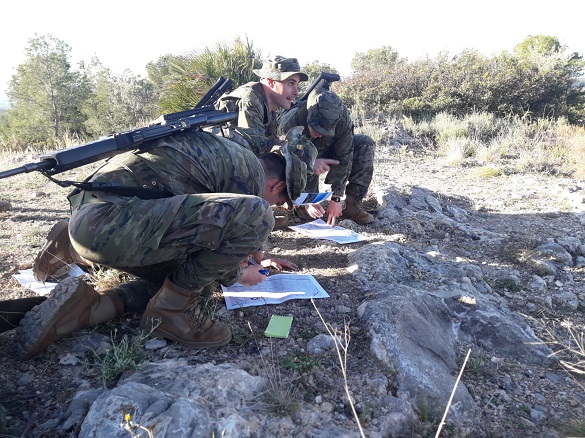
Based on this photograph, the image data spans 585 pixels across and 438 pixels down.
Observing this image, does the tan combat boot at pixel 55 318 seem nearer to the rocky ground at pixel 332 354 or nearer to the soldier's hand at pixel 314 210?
the rocky ground at pixel 332 354

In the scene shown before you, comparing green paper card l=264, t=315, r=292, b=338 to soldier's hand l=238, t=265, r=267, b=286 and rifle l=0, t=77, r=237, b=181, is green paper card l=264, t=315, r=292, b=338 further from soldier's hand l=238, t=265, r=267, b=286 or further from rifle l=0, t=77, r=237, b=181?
rifle l=0, t=77, r=237, b=181

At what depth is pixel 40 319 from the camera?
179 centimetres

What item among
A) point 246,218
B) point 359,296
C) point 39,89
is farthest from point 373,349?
point 39,89

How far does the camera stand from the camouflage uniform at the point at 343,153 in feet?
13.1

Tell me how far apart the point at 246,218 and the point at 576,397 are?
166 centimetres

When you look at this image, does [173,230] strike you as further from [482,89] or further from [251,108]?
[482,89]

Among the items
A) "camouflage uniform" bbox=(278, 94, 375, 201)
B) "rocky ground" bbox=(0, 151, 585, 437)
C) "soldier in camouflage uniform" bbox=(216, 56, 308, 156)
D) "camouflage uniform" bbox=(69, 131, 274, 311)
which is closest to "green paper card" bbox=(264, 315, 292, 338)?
"rocky ground" bbox=(0, 151, 585, 437)

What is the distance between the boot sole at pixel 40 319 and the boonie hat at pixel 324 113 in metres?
2.51

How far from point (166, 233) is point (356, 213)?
2.58 meters

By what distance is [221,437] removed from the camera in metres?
1.35

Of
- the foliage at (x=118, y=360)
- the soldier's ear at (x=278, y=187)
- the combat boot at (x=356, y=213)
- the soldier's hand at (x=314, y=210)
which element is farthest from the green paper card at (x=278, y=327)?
the combat boot at (x=356, y=213)

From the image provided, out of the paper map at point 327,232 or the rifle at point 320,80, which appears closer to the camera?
the paper map at point 327,232

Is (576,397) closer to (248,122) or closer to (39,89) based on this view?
(248,122)

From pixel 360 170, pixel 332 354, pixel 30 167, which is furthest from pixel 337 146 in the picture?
pixel 30 167
